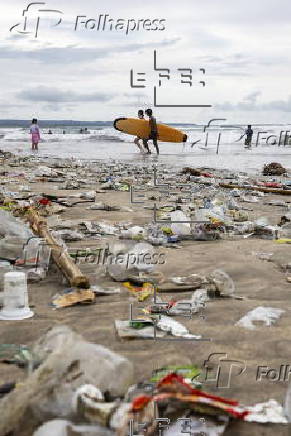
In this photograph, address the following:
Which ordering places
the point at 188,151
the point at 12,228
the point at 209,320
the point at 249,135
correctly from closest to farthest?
the point at 209,320 < the point at 12,228 < the point at 188,151 < the point at 249,135

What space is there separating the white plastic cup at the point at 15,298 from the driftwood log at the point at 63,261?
42 cm

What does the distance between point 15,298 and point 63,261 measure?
668 mm

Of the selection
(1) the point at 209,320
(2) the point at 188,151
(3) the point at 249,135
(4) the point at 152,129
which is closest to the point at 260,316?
(1) the point at 209,320

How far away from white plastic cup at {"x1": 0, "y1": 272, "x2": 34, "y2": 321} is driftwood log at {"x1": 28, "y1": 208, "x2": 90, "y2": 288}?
42 centimetres

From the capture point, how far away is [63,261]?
3.34 metres

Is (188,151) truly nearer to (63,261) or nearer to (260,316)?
(63,261)

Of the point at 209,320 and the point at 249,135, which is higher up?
the point at 249,135

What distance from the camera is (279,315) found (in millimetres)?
2754

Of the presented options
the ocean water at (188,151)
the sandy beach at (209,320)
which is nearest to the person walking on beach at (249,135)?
the ocean water at (188,151)

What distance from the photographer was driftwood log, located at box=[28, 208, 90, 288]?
3.07 m

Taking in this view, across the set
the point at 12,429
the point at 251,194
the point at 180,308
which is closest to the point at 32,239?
the point at 180,308

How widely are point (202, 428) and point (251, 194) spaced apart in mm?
6238

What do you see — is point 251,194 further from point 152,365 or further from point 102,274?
point 152,365

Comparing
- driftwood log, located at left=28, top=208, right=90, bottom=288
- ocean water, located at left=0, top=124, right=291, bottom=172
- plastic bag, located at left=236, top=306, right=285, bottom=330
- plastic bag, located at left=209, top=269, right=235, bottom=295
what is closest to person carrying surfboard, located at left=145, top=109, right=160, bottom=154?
ocean water, located at left=0, top=124, right=291, bottom=172
